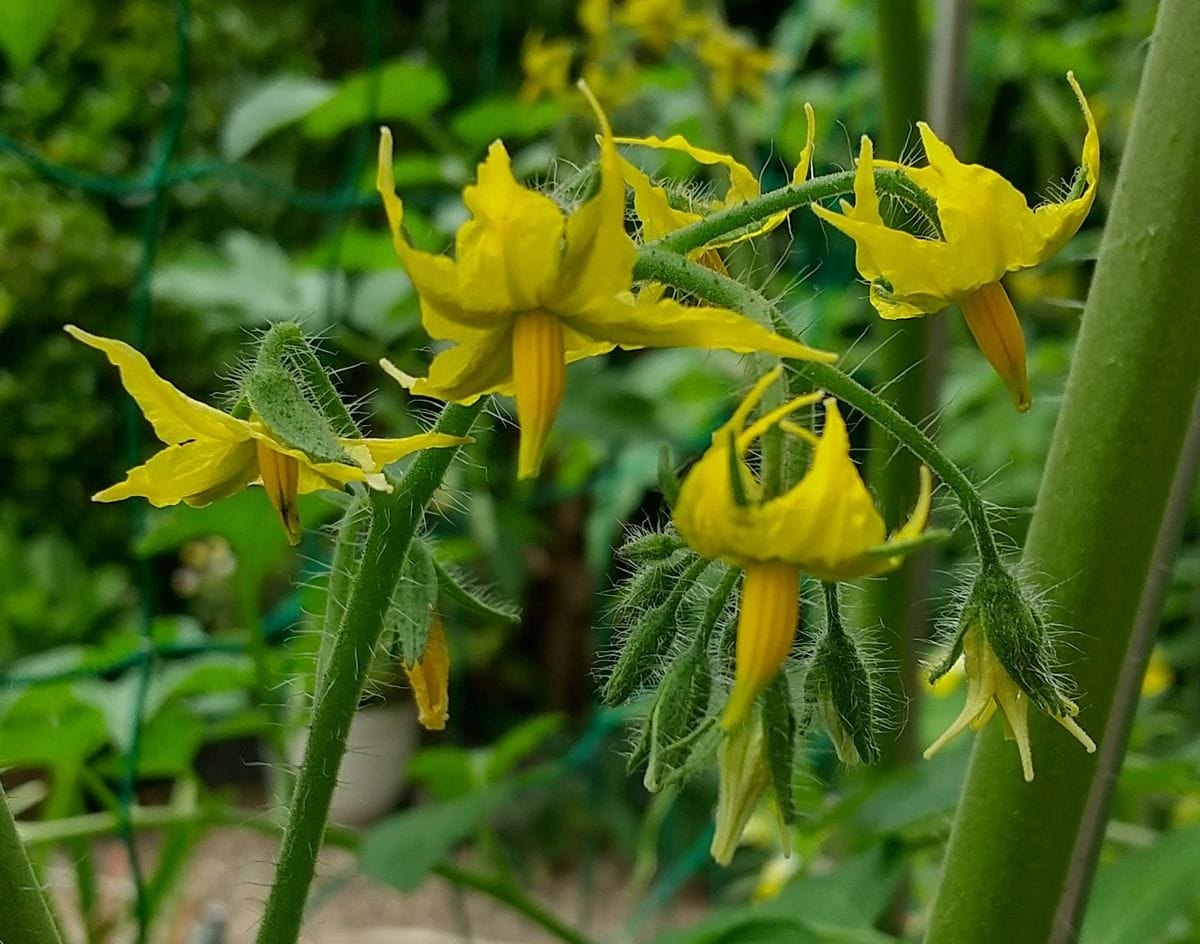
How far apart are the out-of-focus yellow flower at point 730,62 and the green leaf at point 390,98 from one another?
0.28 metres

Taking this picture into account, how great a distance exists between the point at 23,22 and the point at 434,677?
2.05 ft

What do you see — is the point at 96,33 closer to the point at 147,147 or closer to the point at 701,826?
the point at 147,147

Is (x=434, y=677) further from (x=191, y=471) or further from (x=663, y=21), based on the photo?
(x=663, y=21)

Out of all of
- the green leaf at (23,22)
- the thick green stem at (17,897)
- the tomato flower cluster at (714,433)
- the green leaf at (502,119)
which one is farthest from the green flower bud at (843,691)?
the green leaf at (502,119)

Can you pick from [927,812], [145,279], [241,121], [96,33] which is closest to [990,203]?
[927,812]

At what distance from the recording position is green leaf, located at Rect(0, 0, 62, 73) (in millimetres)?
807

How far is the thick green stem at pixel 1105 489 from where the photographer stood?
0.42m

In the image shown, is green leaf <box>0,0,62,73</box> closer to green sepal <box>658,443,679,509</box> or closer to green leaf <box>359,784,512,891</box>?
green leaf <box>359,784,512,891</box>

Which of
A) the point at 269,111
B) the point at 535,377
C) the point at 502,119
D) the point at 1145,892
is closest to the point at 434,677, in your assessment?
the point at 535,377

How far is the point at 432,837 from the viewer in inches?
31.7

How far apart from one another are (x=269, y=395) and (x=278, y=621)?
0.86 meters

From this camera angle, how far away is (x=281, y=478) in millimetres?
363

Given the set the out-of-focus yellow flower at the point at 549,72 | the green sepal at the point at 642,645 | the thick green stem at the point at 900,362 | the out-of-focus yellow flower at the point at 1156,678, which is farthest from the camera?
the out-of-focus yellow flower at the point at 549,72

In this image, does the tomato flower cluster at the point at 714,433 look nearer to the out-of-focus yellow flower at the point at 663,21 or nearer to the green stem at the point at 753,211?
the green stem at the point at 753,211
